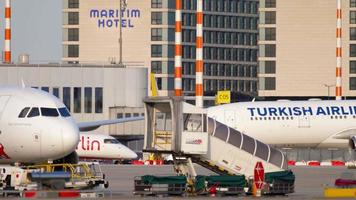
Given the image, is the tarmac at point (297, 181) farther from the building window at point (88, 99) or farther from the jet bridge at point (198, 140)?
the building window at point (88, 99)

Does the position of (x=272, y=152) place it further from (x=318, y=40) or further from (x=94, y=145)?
(x=318, y=40)

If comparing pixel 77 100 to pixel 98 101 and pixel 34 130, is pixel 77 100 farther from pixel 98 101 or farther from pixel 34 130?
pixel 34 130

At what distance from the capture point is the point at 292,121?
95.0 metres

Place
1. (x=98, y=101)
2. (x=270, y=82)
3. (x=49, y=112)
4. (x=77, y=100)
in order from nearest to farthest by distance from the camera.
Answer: (x=49, y=112), (x=77, y=100), (x=98, y=101), (x=270, y=82)

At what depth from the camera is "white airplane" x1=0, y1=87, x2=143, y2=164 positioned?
166 ft

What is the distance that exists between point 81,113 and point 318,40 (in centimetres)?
6581

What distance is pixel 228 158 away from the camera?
189ft

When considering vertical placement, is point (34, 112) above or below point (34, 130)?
above

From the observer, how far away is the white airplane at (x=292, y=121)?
94.8 metres

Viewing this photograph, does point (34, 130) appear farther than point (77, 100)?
No

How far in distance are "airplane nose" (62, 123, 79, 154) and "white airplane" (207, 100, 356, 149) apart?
43.4m

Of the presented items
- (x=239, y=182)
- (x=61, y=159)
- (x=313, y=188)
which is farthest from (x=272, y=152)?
(x=61, y=159)

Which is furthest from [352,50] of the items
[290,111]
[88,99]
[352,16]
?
[290,111]

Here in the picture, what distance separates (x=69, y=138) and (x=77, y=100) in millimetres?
82357
